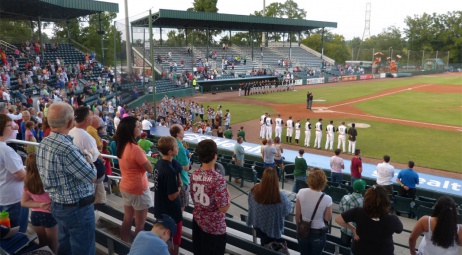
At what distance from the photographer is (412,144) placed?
1850 centimetres

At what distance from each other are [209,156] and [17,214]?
261cm

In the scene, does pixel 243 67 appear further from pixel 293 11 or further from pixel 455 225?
pixel 293 11

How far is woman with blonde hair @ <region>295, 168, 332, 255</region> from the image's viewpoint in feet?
14.0

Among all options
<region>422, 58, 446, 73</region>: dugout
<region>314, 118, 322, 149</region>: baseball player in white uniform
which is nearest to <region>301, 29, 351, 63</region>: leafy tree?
<region>422, 58, 446, 73</region>: dugout

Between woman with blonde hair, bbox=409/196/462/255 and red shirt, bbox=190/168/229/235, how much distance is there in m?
2.19

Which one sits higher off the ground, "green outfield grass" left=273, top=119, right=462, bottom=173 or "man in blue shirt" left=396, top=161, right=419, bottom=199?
"man in blue shirt" left=396, top=161, right=419, bottom=199

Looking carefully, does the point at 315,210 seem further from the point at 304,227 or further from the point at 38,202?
the point at 38,202

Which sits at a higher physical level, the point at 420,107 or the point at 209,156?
the point at 209,156

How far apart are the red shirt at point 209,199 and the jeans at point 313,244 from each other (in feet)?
3.89

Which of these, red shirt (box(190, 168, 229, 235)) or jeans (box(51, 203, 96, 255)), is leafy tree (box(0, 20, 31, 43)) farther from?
red shirt (box(190, 168, 229, 235))

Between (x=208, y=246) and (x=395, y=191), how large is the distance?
8.34m

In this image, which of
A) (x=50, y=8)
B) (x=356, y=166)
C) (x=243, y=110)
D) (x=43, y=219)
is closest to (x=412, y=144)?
(x=356, y=166)

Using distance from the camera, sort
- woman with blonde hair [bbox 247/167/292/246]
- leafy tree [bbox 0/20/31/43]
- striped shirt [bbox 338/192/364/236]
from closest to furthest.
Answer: woman with blonde hair [bbox 247/167/292/246] → striped shirt [bbox 338/192/364/236] → leafy tree [bbox 0/20/31/43]

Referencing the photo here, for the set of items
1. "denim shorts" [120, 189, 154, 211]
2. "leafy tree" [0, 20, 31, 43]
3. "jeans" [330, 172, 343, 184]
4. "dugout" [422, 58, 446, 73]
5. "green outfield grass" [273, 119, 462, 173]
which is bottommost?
"green outfield grass" [273, 119, 462, 173]
